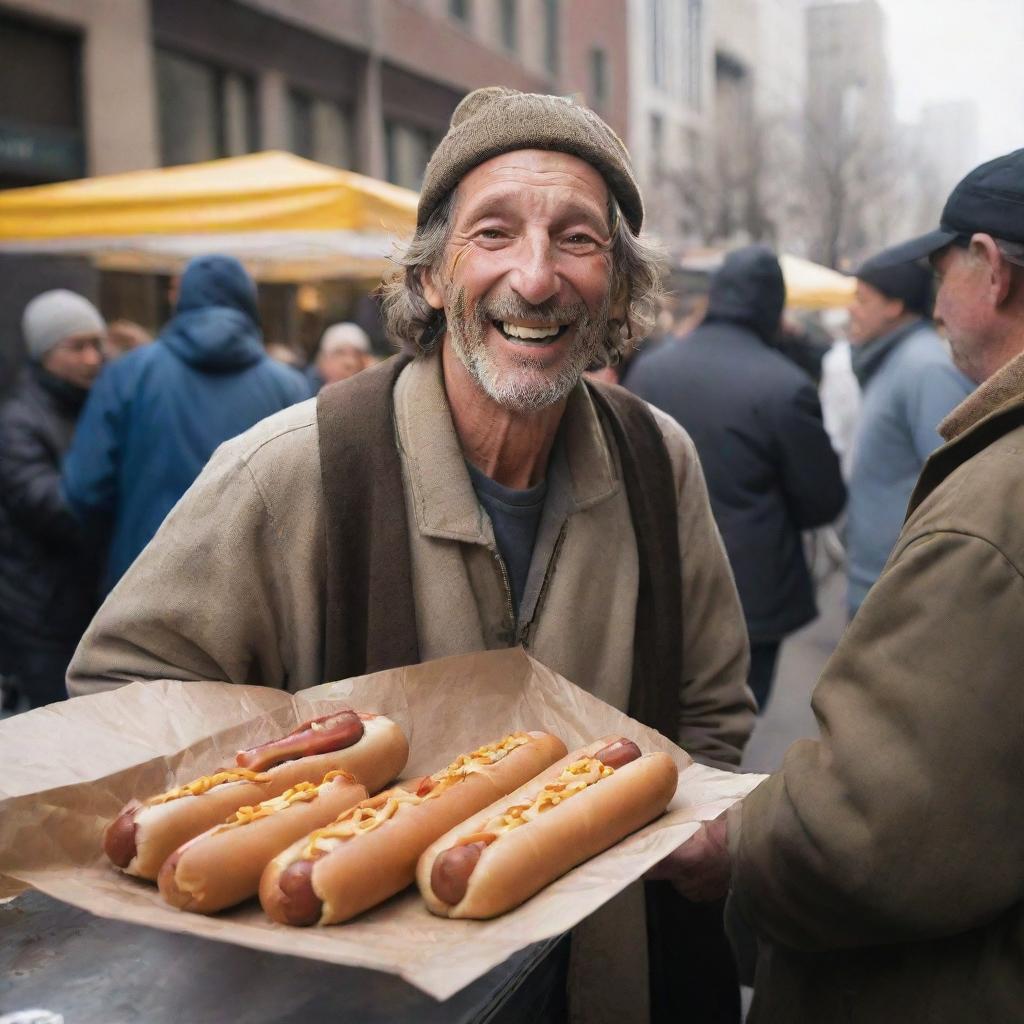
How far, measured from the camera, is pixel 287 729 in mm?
1984

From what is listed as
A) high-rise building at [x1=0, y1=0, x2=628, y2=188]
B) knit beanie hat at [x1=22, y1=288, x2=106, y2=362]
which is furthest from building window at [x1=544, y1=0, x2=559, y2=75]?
knit beanie hat at [x1=22, y1=288, x2=106, y2=362]

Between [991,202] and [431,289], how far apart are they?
1140mm

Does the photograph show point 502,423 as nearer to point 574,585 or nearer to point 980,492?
point 574,585

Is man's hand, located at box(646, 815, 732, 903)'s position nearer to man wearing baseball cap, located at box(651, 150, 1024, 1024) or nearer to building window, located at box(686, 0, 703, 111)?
man wearing baseball cap, located at box(651, 150, 1024, 1024)

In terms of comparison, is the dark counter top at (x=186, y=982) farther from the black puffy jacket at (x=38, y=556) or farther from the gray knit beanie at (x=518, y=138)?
the black puffy jacket at (x=38, y=556)

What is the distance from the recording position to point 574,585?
2.35 metres

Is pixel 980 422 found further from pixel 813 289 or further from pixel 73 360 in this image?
pixel 813 289

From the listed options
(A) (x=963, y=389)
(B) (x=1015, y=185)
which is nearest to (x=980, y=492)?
(B) (x=1015, y=185)

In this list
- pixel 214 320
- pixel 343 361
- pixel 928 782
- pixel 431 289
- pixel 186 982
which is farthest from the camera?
pixel 343 361

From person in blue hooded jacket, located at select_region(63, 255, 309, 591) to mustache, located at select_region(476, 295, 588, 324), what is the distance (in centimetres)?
276

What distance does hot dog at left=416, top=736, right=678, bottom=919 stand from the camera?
62.9 inches

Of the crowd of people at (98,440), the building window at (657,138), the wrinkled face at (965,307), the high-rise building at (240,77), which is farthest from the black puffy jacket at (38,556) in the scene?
the building window at (657,138)

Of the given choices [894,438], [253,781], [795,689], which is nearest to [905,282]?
[894,438]

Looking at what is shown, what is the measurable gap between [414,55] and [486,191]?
20037mm
